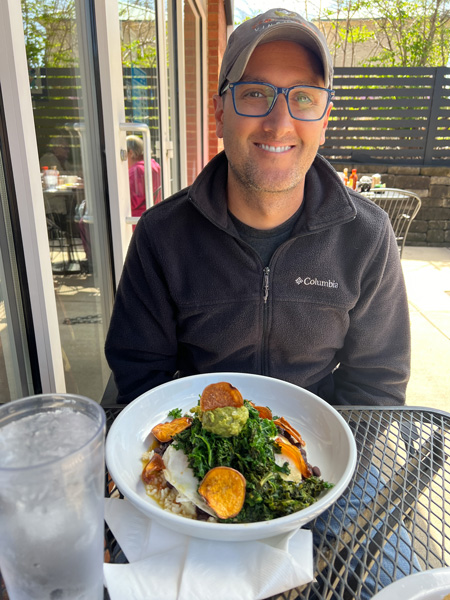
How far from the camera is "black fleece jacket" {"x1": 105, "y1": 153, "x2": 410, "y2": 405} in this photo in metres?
1.29

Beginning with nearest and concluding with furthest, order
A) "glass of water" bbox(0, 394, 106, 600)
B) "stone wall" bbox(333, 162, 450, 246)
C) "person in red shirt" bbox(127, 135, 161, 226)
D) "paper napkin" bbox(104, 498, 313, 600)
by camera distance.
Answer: "glass of water" bbox(0, 394, 106, 600) < "paper napkin" bbox(104, 498, 313, 600) < "person in red shirt" bbox(127, 135, 161, 226) < "stone wall" bbox(333, 162, 450, 246)

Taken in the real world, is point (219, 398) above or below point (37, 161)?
below

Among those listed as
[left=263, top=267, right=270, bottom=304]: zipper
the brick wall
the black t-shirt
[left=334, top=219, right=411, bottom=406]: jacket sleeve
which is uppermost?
the brick wall

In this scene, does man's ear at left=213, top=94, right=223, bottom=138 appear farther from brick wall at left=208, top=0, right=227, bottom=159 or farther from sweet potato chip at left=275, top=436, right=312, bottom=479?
brick wall at left=208, top=0, right=227, bottom=159

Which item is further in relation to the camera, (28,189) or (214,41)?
(214,41)

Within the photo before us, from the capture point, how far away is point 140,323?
133 centimetres

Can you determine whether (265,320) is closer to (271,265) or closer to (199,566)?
(271,265)

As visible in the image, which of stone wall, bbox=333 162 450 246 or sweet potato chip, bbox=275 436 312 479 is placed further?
stone wall, bbox=333 162 450 246

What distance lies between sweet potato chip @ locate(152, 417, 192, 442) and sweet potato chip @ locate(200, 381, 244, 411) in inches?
2.3

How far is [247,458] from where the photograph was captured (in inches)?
29.2

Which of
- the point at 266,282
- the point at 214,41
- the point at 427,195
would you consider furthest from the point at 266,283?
the point at 427,195

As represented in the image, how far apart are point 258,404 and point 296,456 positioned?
224 mm

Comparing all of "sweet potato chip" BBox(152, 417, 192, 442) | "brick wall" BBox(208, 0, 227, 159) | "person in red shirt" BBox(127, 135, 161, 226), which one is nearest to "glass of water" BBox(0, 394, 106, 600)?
"sweet potato chip" BBox(152, 417, 192, 442)

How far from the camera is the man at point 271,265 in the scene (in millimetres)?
1282
